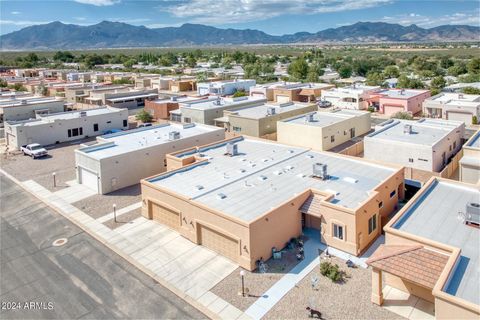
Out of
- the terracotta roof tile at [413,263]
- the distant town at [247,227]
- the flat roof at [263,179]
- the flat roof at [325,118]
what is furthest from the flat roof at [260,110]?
the terracotta roof tile at [413,263]

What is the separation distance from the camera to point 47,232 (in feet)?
90.0

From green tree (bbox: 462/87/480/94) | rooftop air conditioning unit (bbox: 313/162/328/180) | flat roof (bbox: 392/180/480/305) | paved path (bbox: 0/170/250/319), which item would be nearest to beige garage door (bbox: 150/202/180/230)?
paved path (bbox: 0/170/250/319)

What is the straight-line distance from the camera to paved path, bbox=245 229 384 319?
1880 cm

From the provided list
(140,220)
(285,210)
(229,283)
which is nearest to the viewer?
(229,283)

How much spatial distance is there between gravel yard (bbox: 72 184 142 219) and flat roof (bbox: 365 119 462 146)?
74.9 ft

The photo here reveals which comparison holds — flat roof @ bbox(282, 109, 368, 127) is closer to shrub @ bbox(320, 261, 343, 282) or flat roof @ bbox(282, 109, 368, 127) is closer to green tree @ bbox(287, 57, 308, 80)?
shrub @ bbox(320, 261, 343, 282)

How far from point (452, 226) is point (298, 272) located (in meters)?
8.61

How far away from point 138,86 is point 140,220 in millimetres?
83107

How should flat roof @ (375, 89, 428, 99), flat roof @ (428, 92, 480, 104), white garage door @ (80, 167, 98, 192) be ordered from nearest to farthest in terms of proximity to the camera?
1. white garage door @ (80, 167, 98, 192)
2. flat roof @ (428, 92, 480, 104)
3. flat roof @ (375, 89, 428, 99)

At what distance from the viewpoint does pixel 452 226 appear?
20688 mm

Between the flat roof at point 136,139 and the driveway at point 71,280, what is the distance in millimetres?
9374

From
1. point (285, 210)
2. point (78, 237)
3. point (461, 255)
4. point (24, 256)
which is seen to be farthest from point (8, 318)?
point (461, 255)

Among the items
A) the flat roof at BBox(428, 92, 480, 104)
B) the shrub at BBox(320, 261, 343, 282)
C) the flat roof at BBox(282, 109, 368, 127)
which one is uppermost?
the flat roof at BBox(428, 92, 480, 104)

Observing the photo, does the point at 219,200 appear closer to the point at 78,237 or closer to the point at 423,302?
the point at 78,237
